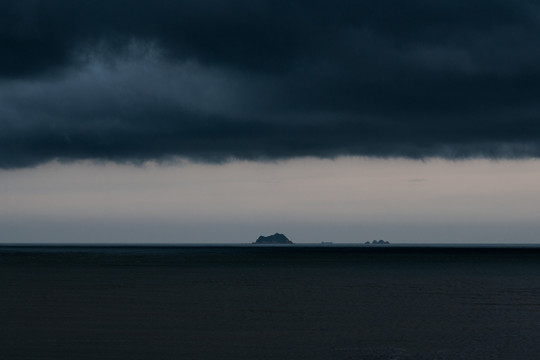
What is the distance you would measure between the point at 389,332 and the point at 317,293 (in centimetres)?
2731

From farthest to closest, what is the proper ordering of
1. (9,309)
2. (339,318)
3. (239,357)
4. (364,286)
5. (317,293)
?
1. (364,286)
2. (317,293)
3. (9,309)
4. (339,318)
5. (239,357)

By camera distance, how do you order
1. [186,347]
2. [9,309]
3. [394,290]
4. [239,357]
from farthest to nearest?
[394,290] < [9,309] < [186,347] < [239,357]

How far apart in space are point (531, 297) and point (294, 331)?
30211 millimetres

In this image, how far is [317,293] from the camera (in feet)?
214

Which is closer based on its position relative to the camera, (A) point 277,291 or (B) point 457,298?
(B) point 457,298

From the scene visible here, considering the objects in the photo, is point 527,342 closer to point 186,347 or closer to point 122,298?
point 186,347


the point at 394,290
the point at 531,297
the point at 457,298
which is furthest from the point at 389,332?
the point at 394,290

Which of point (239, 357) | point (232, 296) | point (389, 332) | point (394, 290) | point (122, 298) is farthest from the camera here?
point (394, 290)

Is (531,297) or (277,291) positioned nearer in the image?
(531,297)

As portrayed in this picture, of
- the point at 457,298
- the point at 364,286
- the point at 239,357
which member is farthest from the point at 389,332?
the point at 364,286

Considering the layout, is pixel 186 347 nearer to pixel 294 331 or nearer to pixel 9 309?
pixel 294 331

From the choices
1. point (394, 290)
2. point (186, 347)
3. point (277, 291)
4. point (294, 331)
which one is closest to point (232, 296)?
point (277, 291)

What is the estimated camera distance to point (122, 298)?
56.3 metres

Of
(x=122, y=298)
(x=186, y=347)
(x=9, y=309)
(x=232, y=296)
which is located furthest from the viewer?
(x=232, y=296)
